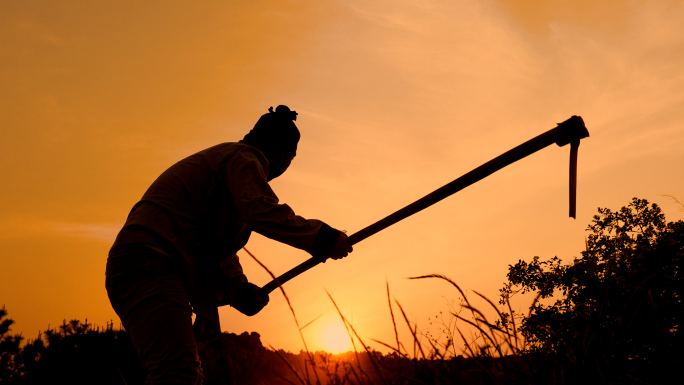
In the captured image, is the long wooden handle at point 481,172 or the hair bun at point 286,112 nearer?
the long wooden handle at point 481,172

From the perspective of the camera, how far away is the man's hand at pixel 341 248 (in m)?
2.73

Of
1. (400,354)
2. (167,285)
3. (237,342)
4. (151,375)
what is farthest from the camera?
(237,342)

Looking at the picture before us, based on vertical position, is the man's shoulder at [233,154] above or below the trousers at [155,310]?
above

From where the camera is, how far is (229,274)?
3312 mm

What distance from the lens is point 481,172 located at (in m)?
2.88

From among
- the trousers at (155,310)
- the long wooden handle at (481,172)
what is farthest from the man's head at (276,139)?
the trousers at (155,310)

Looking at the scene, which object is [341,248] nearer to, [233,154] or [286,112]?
[233,154]

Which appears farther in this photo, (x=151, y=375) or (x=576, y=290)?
(x=576, y=290)

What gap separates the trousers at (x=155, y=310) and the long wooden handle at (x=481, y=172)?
56 centimetres

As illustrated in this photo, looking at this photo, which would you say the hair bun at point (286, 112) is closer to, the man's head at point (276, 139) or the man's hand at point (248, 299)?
the man's head at point (276, 139)

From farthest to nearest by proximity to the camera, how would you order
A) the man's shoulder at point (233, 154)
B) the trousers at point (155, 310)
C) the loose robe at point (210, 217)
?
1. the man's shoulder at point (233, 154)
2. the loose robe at point (210, 217)
3. the trousers at point (155, 310)

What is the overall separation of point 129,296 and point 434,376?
153 centimetres

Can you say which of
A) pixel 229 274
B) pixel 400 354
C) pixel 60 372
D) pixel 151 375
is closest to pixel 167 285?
pixel 151 375

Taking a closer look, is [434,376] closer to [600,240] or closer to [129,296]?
[129,296]
